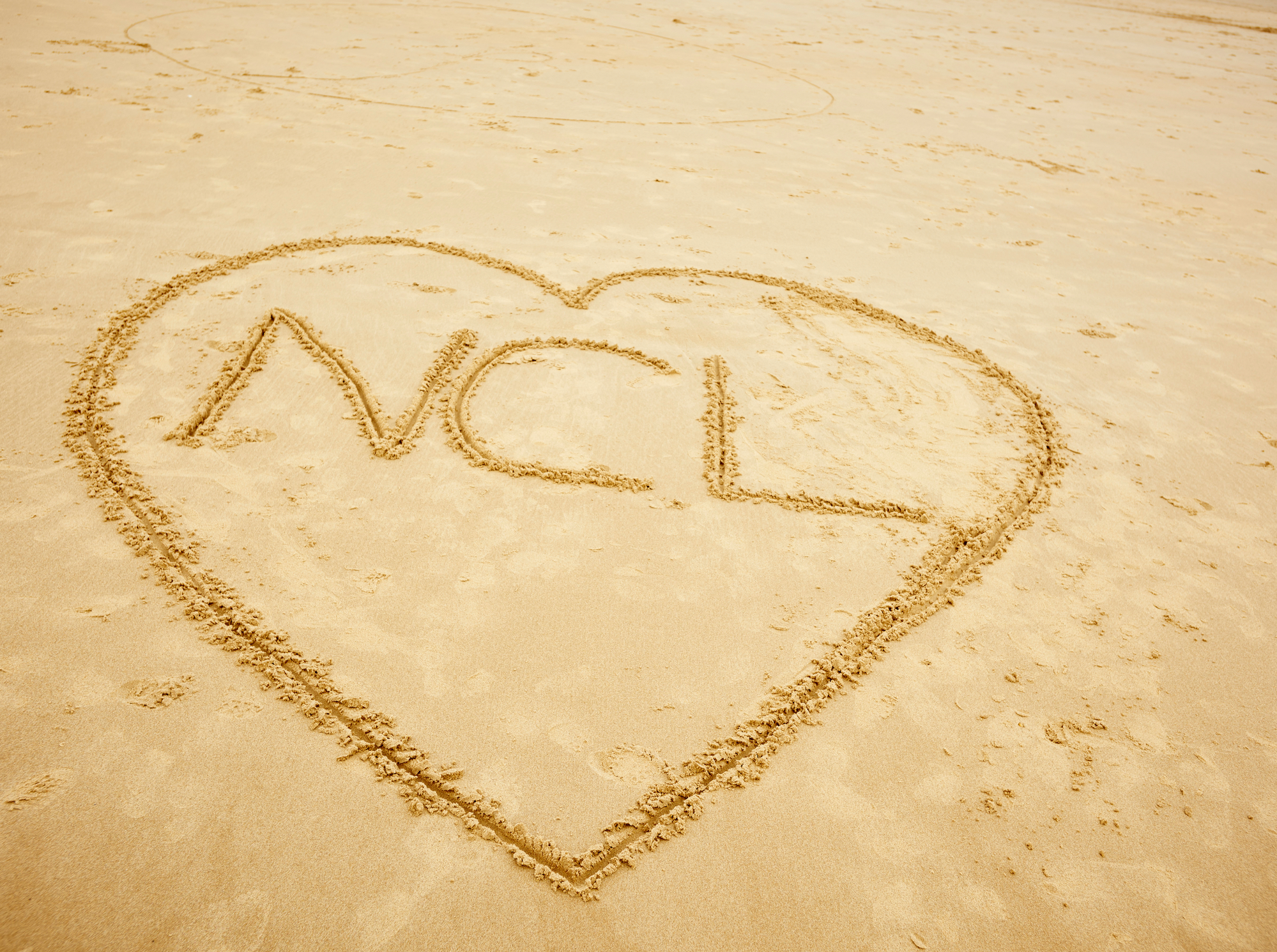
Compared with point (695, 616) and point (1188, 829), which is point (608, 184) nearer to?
point (695, 616)

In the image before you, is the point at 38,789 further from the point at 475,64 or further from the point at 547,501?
the point at 475,64

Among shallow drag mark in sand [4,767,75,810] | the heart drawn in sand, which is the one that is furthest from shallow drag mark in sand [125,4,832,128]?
shallow drag mark in sand [4,767,75,810]

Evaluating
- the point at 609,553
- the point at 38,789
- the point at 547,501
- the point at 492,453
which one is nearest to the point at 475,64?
the point at 492,453

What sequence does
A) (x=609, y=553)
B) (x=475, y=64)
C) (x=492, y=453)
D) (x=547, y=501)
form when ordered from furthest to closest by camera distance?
(x=475, y=64)
(x=492, y=453)
(x=547, y=501)
(x=609, y=553)

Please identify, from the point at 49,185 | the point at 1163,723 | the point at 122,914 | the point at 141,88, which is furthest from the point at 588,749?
the point at 141,88

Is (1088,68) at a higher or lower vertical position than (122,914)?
higher

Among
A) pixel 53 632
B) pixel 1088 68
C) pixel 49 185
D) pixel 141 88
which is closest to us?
pixel 53 632
